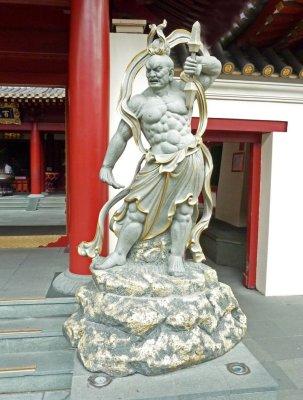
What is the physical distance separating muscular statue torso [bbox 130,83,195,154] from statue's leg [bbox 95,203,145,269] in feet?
1.73

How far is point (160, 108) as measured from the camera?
280cm

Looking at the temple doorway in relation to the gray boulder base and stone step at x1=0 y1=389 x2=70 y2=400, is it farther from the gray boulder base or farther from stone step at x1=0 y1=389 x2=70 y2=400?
stone step at x1=0 y1=389 x2=70 y2=400

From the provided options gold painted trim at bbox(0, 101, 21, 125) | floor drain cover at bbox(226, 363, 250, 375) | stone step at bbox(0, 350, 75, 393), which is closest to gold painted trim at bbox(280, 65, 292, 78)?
floor drain cover at bbox(226, 363, 250, 375)

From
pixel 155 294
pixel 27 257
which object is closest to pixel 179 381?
pixel 155 294

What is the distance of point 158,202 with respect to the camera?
9.43 feet

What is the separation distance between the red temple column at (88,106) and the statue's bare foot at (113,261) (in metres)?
1.07

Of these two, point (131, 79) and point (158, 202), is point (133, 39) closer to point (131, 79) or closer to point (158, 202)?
point (131, 79)

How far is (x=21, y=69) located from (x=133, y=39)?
113 inches

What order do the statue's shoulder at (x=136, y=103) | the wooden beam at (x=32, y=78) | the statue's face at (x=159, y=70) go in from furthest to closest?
the wooden beam at (x=32, y=78)
the statue's shoulder at (x=136, y=103)
the statue's face at (x=159, y=70)

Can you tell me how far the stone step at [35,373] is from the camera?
3.02 meters

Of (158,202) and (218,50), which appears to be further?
(218,50)

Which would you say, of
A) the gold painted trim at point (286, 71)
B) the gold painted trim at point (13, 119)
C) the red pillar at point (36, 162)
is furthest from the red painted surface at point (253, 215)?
the red pillar at point (36, 162)

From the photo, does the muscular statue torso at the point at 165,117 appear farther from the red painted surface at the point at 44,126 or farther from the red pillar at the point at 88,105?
the red painted surface at the point at 44,126

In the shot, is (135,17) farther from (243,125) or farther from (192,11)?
(243,125)
